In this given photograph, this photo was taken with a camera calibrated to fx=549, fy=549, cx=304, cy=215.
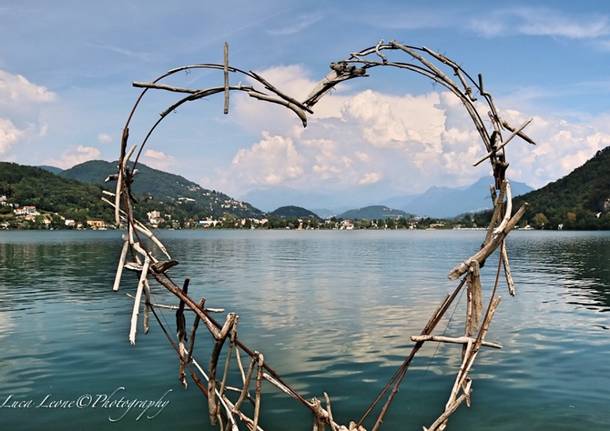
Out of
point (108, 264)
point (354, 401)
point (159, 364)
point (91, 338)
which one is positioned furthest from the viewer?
point (108, 264)

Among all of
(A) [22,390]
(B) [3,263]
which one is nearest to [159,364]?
(A) [22,390]

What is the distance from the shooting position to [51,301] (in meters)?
28.6

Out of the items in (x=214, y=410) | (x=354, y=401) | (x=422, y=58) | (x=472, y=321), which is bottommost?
(x=354, y=401)

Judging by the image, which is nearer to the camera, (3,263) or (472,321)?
(472,321)

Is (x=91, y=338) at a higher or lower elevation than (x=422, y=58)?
lower

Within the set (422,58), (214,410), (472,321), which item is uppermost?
(422,58)

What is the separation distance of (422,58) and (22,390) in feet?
40.1

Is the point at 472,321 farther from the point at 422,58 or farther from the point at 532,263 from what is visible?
the point at 532,263

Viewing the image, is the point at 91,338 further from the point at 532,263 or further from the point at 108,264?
the point at 532,263

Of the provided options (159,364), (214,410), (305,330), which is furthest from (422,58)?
(305,330)

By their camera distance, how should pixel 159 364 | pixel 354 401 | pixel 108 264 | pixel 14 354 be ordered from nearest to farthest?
1. pixel 354 401
2. pixel 159 364
3. pixel 14 354
4. pixel 108 264

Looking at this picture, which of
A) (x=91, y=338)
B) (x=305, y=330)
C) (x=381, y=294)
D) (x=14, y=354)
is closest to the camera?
(x=14, y=354)

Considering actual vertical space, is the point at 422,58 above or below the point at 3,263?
above

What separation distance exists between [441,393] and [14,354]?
12.8m
